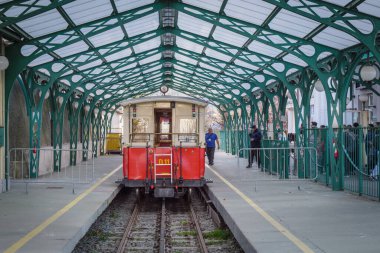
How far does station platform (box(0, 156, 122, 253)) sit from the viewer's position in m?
8.27

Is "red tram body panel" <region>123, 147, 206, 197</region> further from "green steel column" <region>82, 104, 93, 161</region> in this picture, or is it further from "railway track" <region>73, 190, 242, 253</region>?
"green steel column" <region>82, 104, 93, 161</region>

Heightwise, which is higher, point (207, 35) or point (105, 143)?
point (207, 35)

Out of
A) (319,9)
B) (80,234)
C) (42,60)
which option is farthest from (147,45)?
(80,234)

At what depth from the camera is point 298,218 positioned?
10430 millimetres

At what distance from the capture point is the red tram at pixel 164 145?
15133 millimetres

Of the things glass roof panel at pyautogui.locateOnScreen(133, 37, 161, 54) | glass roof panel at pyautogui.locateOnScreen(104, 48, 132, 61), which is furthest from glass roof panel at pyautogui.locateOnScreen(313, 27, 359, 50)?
glass roof panel at pyautogui.locateOnScreen(104, 48, 132, 61)

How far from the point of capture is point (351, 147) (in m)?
14.3

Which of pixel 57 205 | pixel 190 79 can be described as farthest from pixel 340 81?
pixel 190 79

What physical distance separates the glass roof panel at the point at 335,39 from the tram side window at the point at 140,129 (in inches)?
211

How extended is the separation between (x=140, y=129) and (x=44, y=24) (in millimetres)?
3877

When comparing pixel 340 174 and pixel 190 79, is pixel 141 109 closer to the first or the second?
pixel 340 174

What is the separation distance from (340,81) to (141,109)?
5641mm

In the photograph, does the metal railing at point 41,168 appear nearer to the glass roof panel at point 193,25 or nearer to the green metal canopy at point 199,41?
the green metal canopy at point 199,41

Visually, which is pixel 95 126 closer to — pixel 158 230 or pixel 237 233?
pixel 158 230
